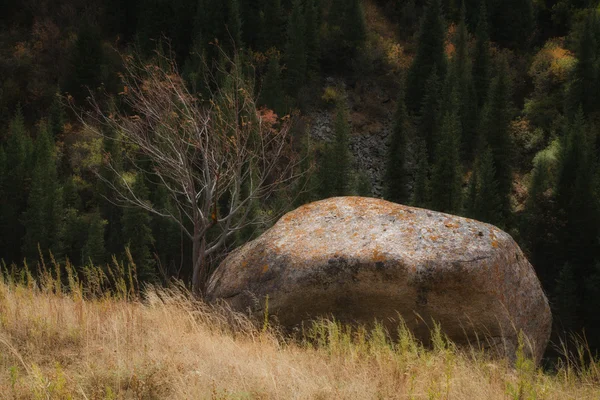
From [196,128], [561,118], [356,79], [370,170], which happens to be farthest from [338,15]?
[196,128]

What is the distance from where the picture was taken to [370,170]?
2044 inches

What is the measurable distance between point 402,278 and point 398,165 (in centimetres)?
3921

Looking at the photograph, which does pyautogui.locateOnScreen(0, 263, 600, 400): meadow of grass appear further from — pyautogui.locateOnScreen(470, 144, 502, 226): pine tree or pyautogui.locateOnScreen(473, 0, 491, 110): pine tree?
pyautogui.locateOnScreen(473, 0, 491, 110): pine tree

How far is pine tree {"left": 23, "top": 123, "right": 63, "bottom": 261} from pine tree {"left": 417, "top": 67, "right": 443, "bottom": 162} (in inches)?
1181

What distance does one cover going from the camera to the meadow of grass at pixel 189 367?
3758 mm

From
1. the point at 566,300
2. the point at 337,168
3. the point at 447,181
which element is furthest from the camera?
the point at 337,168

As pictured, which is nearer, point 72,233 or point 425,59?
point 72,233

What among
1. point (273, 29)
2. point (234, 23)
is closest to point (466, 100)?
point (273, 29)

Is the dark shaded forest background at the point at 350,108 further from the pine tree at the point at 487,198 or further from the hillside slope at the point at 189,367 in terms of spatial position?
the hillside slope at the point at 189,367

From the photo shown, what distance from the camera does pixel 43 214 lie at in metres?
37.7

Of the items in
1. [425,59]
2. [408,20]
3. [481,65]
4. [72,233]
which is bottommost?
[72,233]

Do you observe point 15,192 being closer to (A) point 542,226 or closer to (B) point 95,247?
(B) point 95,247

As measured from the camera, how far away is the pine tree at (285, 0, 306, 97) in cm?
5600

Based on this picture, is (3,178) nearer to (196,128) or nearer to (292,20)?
(292,20)
